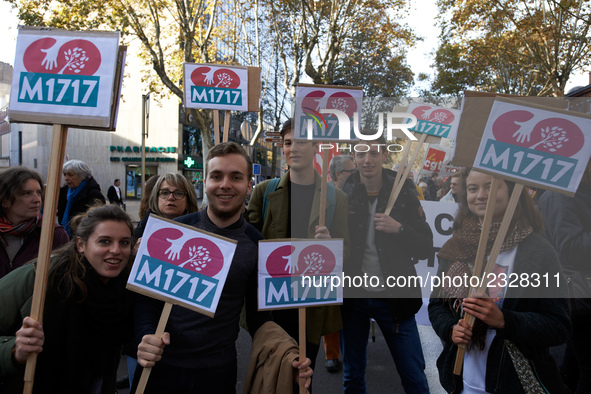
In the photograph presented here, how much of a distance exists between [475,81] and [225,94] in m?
17.1

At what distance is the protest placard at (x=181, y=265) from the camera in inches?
72.6

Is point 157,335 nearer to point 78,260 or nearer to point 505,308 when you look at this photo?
point 78,260

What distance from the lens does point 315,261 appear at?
211 centimetres

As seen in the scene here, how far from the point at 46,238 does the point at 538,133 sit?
2.13 meters

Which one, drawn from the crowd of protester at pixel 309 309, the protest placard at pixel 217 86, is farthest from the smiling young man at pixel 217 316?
the protest placard at pixel 217 86

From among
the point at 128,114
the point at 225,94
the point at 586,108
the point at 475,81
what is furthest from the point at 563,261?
the point at 128,114

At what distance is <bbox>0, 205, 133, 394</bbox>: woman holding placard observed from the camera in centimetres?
185

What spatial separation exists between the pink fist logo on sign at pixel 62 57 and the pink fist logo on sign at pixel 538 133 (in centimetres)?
183

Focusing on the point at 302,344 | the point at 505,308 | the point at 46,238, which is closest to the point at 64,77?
the point at 46,238

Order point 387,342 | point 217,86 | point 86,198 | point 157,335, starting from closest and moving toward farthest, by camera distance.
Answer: point 157,335 < point 387,342 < point 217,86 < point 86,198

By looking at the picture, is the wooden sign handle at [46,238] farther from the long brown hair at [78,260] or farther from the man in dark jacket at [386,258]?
the man in dark jacket at [386,258]

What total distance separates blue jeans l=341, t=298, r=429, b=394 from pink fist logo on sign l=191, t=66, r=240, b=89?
2.01m

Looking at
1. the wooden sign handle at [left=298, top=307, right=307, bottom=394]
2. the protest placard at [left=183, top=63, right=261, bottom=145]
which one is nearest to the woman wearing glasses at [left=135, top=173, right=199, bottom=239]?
the protest placard at [left=183, top=63, right=261, bottom=145]

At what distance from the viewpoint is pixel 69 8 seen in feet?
40.0
